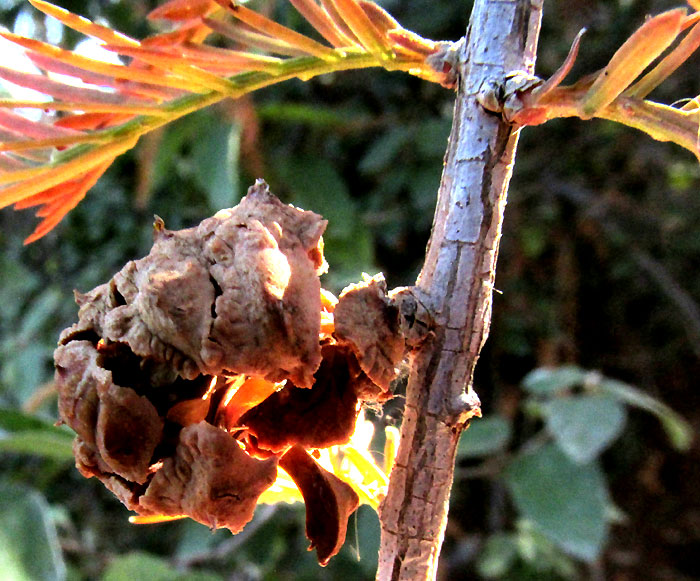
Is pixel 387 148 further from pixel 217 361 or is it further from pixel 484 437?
pixel 217 361

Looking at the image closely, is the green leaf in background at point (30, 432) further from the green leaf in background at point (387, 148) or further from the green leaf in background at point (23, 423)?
the green leaf in background at point (387, 148)

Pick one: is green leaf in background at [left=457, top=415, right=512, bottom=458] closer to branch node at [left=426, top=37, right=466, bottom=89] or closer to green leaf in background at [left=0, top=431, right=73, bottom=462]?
green leaf in background at [left=0, top=431, right=73, bottom=462]

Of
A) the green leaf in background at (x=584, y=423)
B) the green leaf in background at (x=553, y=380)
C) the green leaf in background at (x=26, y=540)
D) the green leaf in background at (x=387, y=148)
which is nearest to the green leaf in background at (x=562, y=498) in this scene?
the green leaf in background at (x=584, y=423)

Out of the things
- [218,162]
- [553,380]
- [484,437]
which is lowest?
[484,437]

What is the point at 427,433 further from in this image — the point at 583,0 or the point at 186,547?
the point at 583,0

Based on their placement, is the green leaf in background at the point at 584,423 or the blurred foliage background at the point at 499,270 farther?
the blurred foliage background at the point at 499,270

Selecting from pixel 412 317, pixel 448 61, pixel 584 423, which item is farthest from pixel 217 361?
pixel 584 423
